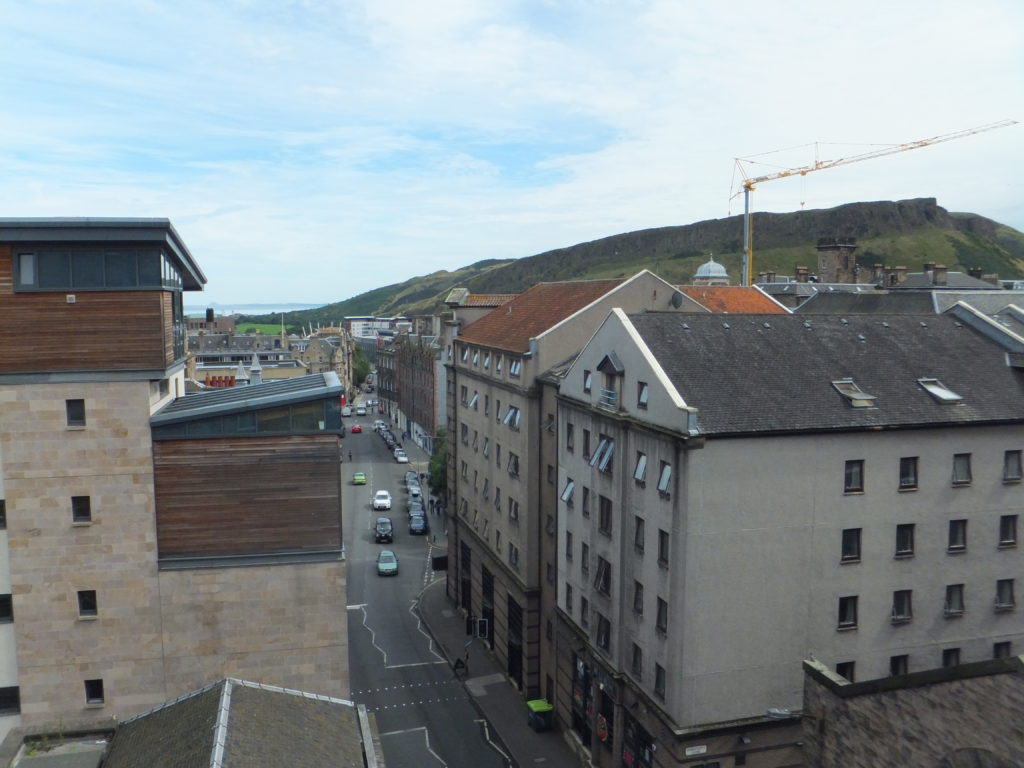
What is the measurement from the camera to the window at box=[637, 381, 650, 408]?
3037cm

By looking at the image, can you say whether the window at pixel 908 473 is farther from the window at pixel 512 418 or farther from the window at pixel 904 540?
the window at pixel 512 418

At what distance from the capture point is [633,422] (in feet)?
101

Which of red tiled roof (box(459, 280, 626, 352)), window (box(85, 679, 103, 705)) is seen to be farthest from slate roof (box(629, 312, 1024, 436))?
window (box(85, 679, 103, 705))

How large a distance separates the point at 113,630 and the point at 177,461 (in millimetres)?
5595

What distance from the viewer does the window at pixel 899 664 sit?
30328 millimetres

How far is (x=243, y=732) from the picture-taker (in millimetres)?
20516

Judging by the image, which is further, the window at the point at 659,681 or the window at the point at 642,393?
the window at the point at 642,393

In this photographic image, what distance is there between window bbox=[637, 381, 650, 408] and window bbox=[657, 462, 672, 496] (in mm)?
2624

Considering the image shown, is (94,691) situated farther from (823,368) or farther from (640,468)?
(823,368)

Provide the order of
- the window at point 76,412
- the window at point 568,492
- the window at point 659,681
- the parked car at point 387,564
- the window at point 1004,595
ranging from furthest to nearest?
the parked car at point 387,564 → the window at point 568,492 → the window at point 1004,595 → the window at point 659,681 → the window at point 76,412

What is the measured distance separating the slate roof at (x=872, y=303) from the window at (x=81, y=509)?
147ft

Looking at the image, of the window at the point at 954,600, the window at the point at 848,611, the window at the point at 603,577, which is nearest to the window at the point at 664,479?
the window at the point at 603,577

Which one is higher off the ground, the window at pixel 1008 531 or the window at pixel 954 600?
the window at pixel 1008 531

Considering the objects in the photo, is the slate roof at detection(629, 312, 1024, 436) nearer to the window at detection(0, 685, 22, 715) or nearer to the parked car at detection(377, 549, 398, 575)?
the window at detection(0, 685, 22, 715)
